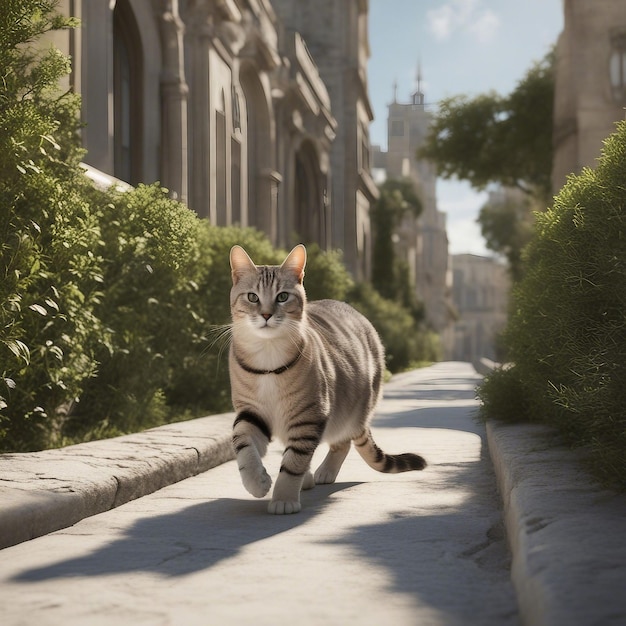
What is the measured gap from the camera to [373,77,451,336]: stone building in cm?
8322

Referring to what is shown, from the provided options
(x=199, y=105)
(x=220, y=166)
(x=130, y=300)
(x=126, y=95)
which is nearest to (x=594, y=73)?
(x=220, y=166)

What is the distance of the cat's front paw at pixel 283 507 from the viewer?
211 inches

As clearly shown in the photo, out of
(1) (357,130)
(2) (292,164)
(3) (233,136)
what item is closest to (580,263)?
(3) (233,136)

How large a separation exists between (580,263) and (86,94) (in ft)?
33.0

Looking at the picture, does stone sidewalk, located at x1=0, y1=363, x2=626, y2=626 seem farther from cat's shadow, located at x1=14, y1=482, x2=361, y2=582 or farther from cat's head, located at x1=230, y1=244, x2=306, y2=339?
cat's head, located at x1=230, y1=244, x2=306, y2=339

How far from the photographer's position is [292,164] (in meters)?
30.7

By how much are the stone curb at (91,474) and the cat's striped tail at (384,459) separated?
1.39 m

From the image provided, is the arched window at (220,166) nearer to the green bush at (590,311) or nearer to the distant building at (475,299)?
the green bush at (590,311)

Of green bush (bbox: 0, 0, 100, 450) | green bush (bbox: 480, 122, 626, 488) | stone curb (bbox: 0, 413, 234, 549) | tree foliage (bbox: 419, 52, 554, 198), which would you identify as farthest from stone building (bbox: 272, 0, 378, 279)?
green bush (bbox: 480, 122, 626, 488)

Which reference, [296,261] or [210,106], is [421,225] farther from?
[296,261]

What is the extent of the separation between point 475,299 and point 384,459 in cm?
14230

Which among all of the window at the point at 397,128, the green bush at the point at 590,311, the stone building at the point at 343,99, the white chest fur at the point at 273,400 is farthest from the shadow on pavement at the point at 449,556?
the window at the point at 397,128

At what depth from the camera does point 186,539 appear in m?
4.68

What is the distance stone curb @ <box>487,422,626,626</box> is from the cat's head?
157cm
